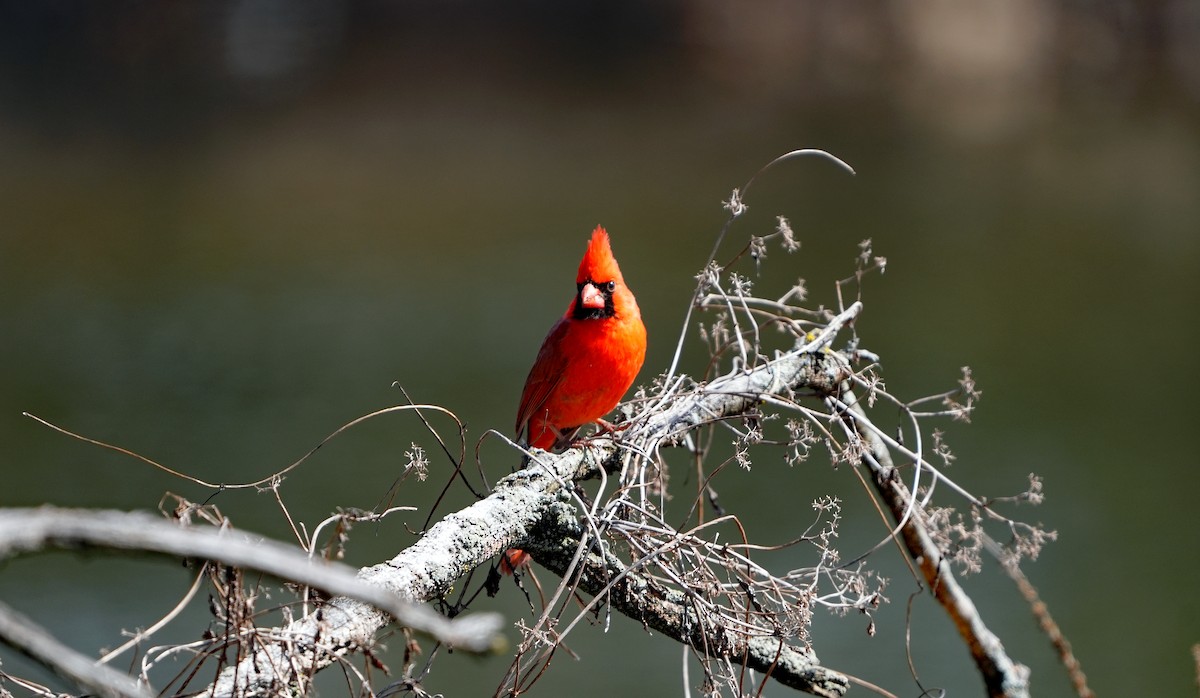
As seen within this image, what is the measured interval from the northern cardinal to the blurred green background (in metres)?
1.27

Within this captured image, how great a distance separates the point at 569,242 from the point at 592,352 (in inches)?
295

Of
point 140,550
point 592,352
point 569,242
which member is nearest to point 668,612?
point 592,352

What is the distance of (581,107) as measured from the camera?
14.4m

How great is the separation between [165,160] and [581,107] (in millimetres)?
5014

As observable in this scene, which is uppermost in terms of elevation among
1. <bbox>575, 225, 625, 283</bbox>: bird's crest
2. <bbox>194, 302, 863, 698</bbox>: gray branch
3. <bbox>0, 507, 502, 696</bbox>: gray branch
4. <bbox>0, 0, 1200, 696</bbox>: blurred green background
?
<bbox>0, 507, 502, 696</bbox>: gray branch

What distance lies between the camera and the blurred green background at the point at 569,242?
259 inches

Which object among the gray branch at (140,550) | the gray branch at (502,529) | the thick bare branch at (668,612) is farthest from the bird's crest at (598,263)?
the gray branch at (140,550)

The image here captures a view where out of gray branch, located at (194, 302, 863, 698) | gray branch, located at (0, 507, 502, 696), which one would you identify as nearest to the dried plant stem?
gray branch, located at (194, 302, 863, 698)

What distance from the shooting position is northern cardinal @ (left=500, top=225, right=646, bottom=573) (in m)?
2.62

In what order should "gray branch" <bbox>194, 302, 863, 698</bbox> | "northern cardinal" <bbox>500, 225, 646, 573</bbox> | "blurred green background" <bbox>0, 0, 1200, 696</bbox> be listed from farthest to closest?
"blurred green background" <bbox>0, 0, 1200, 696</bbox>
"northern cardinal" <bbox>500, 225, 646, 573</bbox>
"gray branch" <bbox>194, 302, 863, 698</bbox>

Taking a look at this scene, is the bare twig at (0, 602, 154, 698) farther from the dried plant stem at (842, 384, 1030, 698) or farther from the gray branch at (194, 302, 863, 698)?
the dried plant stem at (842, 384, 1030, 698)

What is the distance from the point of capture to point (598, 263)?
2.68 m

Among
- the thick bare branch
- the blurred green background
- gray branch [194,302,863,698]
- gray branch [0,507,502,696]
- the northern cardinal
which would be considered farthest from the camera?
the blurred green background

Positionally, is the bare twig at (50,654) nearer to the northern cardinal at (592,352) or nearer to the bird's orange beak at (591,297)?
the northern cardinal at (592,352)
